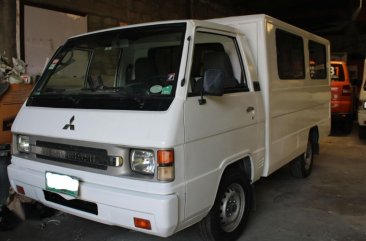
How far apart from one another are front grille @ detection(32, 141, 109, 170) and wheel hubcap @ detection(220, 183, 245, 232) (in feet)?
3.74

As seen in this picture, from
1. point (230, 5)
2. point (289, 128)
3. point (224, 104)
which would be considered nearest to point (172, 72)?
point (224, 104)

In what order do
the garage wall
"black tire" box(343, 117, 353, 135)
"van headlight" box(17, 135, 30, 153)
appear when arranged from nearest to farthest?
1. "van headlight" box(17, 135, 30, 153)
2. the garage wall
3. "black tire" box(343, 117, 353, 135)

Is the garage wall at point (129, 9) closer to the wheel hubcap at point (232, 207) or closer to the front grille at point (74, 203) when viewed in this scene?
the front grille at point (74, 203)

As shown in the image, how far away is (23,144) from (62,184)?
2.31ft

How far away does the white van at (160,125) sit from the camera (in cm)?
260

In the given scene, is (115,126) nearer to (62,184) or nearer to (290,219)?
(62,184)

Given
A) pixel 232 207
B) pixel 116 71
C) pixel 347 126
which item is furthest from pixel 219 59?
pixel 347 126

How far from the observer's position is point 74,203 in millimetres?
2980

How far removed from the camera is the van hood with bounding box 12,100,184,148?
2.54 metres

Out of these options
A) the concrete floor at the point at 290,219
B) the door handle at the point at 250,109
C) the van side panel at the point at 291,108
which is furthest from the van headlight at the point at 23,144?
the van side panel at the point at 291,108

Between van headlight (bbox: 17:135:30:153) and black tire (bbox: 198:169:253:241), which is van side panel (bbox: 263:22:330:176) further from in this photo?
van headlight (bbox: 17:135:30:153)

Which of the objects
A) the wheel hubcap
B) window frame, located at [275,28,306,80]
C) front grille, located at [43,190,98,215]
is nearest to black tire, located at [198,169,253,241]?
the wheel hubcap

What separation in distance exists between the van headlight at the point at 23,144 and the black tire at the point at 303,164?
3.64 m

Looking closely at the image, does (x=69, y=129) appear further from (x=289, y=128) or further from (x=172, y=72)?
(x=289, y=128)
